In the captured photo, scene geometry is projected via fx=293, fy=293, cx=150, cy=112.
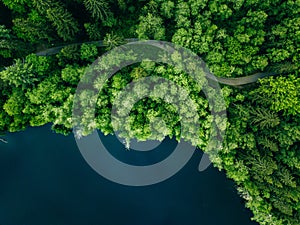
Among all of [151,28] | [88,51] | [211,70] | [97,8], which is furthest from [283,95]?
[97,8]

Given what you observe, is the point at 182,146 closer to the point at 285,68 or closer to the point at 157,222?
the point at 157,222

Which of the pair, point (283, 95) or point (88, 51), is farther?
point (283, 95)

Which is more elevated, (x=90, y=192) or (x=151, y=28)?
(x=151, y=28)

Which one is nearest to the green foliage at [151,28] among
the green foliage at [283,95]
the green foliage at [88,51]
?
the green foliage at [88,51]

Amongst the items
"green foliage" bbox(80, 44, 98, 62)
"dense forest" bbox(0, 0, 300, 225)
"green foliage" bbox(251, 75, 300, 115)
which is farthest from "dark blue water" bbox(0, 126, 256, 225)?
"green foliage" bbox(251, 75, 300, 115)

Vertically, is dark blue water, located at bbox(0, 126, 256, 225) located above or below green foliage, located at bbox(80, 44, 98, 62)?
below

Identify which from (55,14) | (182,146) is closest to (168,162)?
(182,146)

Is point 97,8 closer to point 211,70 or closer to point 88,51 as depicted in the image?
point 88,51

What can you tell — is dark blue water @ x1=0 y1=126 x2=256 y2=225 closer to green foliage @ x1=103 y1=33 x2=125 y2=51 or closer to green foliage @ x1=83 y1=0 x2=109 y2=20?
green foliage @ x1=103 y1=33 x2=125 y2=51
